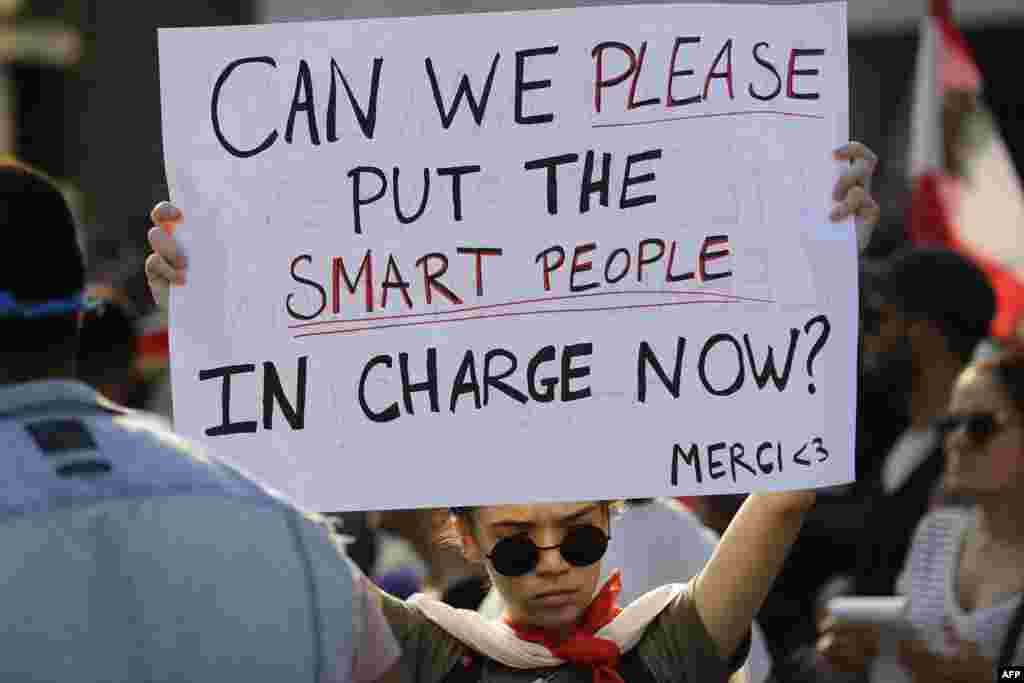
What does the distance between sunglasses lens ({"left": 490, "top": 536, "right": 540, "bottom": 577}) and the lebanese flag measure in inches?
137

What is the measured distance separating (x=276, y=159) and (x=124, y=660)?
131 cm

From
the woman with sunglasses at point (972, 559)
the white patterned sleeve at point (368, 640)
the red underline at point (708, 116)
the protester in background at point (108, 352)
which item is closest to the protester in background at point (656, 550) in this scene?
the woman with sunglasses at point (972, 559)

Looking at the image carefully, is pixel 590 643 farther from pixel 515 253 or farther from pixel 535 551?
pixel 515 253

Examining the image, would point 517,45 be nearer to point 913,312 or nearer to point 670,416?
point 670,416

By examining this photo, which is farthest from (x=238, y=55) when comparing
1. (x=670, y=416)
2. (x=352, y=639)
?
(x=352, y=639)

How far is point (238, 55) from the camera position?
329 centimetres

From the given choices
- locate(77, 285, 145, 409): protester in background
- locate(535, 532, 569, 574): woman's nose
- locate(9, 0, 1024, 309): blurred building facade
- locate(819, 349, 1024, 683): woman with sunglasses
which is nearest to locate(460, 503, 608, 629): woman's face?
locate(535, 532, 569, 574): woman's nose

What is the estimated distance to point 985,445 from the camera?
4434 millimetres

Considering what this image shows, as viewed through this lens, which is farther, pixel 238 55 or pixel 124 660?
pixel 238 55

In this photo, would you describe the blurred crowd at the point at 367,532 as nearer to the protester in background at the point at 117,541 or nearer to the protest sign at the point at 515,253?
the protester in background at the point at 117,541

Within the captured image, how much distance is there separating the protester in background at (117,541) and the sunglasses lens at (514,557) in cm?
71

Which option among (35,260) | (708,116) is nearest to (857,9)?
(708,116)

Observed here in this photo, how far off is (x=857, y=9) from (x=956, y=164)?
8213 millimetres

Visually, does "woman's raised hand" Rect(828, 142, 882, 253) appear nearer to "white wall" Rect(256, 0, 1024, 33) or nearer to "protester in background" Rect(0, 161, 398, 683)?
"protester in background" Rect(0, 161, 398, 683)
